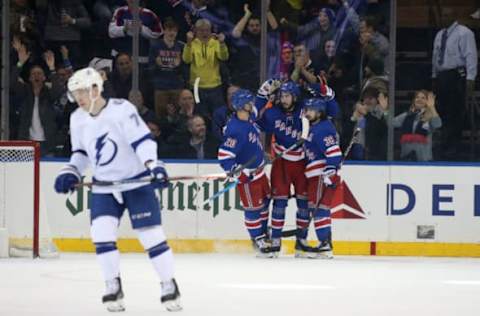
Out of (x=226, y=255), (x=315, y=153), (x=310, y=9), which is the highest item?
(x=310, y=9)

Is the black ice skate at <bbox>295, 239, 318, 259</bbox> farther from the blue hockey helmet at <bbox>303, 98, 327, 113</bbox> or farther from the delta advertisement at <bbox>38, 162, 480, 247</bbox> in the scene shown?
the blue hockey helmet at <bbox>303, 98, 327, 113</bbox>

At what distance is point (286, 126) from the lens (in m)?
12.5

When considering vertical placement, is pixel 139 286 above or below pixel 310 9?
below

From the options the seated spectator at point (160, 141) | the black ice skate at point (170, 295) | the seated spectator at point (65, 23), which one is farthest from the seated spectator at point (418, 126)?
the black ice skate at point (170, 295)

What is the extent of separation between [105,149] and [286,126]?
4.18 metres

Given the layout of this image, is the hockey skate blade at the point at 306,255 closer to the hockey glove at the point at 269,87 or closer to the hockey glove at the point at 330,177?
the hockey glove at the point at 330,177

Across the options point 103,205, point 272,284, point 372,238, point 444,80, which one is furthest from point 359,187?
point 103,205

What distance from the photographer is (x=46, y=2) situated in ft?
45.8

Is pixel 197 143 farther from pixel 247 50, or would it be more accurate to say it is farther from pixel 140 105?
pixel 247 50

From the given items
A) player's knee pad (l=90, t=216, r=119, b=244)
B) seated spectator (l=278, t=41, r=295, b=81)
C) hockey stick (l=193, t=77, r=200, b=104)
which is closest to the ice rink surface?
player's knee pad (l=90, t=216, r=119, b=244)

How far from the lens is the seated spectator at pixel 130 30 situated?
13.8m

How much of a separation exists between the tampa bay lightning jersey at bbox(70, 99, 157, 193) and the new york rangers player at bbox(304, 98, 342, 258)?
12.9 feet

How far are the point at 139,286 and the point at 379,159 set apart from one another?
13.6 feet

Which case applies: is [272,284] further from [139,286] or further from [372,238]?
[372,238]
